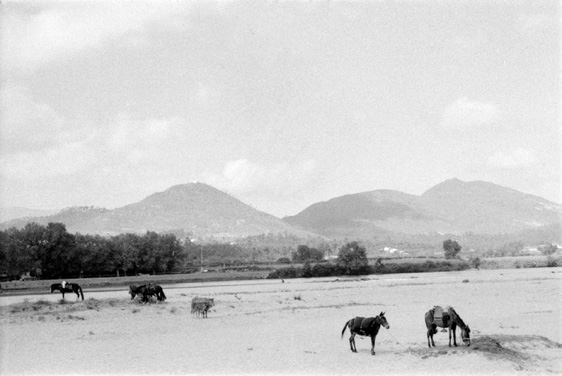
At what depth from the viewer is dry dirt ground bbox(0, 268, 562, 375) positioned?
760 inches

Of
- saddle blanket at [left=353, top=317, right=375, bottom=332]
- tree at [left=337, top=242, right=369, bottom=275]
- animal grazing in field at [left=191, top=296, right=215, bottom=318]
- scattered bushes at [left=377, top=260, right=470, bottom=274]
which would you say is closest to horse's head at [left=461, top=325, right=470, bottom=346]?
saddle blanket at [left=353, top=317, right=375, bottom=332]

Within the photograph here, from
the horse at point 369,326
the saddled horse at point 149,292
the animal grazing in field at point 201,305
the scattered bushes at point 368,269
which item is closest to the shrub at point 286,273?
the scattered bushes at point 368,269

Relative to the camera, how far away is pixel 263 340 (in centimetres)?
2538

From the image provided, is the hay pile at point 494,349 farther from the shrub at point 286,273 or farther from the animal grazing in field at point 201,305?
the shrub at point 286,273

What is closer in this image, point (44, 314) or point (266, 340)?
point (266, 340)

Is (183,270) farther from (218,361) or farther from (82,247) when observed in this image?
(218,361)

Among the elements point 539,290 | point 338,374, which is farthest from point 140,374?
point 539,290

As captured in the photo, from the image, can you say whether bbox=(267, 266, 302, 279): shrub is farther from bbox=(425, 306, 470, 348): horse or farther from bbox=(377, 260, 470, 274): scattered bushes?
bbox=(425, 306, 470, 348): horse

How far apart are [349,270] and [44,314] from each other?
3213 inches

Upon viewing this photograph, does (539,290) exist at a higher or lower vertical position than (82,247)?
lower

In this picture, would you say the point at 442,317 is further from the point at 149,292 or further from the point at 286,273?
the point at 286,273

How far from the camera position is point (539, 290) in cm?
5225

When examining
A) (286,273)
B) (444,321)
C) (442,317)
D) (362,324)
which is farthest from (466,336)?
(286,273)

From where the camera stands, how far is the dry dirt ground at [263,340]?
19297 mm
